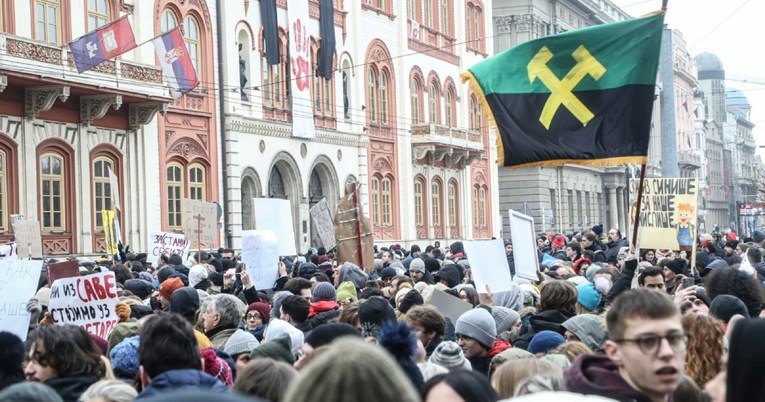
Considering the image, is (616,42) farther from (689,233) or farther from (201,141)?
(201,141)

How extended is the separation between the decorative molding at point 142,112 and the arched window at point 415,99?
17912 mm

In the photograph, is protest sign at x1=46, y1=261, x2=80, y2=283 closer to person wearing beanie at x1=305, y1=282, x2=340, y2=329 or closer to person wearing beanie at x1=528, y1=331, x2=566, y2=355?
person wearing beanie at x1=305, y1=282, x2=340, y2=329

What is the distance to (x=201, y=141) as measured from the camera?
3331 centimetres

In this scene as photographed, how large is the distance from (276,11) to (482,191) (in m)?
20.3

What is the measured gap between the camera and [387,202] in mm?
44625

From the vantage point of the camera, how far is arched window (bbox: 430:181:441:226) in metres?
48.4

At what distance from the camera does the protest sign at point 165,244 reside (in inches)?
838

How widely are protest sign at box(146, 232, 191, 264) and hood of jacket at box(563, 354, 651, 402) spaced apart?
16815 mm

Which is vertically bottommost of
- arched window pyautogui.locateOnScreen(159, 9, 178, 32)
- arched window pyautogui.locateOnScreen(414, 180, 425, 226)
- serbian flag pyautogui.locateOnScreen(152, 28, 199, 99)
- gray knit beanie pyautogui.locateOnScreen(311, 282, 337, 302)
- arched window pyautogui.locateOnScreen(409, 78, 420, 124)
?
gray knit beanie pyautogui.locateOnScreen(311, 282, 337, 302)

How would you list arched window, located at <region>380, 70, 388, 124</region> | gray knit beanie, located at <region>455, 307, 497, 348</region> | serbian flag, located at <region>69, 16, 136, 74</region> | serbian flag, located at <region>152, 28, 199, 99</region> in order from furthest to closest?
arched window, located at <region>380, 70, 388, 124</region> → serbian flag, located at <region>152, 28, 199, 99</region> → serbian flag, located at <region>69, 16, 136, 74</region> → gray knit beanie, located at <region>455, 307, 497, 348</region>

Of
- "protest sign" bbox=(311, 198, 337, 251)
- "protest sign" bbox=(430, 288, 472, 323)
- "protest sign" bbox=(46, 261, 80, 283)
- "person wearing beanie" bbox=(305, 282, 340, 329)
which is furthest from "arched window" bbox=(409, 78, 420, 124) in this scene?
"protest sign" bbox=(430, 288, 472, 323)

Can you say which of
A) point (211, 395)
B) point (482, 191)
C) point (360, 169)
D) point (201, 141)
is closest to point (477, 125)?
point (482, 191)

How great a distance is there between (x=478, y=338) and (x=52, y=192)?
2102 centimetres

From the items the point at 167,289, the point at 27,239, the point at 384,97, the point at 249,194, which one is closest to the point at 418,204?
the point at 384,97
